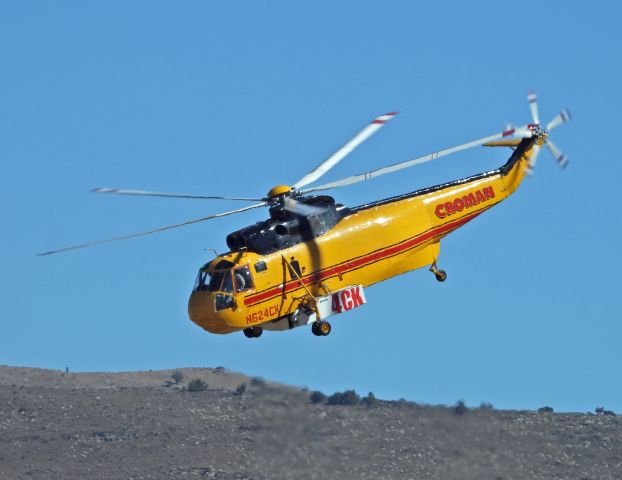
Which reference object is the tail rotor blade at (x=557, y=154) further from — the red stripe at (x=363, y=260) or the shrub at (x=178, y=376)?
the shrub at (x=178, y=376)

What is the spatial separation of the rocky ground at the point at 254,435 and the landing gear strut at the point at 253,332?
17965mm

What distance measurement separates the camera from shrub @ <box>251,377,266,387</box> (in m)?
94.3

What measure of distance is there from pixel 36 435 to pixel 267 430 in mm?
47479

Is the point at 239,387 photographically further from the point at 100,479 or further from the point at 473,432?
the point at 473,432

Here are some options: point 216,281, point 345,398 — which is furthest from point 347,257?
point 345,398

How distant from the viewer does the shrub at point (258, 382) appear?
94.3 metres

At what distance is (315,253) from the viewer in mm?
73500

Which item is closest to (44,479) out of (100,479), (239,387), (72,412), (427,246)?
(100,479)

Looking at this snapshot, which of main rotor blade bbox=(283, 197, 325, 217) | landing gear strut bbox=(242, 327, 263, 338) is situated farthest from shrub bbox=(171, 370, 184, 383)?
main rotor blade bbox=(283, 197, 325, 217)

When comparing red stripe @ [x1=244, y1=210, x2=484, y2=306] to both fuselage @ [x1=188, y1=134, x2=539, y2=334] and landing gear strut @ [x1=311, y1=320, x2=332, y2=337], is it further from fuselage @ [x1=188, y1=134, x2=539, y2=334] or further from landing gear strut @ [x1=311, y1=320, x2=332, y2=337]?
landing gear strut @ [x1=311, y1=320, x2=332, y2=337]

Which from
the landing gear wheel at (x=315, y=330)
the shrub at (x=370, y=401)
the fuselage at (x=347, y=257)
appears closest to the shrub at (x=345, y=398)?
the shrub at (x=370, y=401)

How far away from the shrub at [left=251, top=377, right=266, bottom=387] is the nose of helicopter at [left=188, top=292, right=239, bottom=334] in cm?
2290

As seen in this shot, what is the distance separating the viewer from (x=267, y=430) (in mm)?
92500

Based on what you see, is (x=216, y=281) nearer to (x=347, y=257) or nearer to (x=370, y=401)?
(x=347, y=257)
